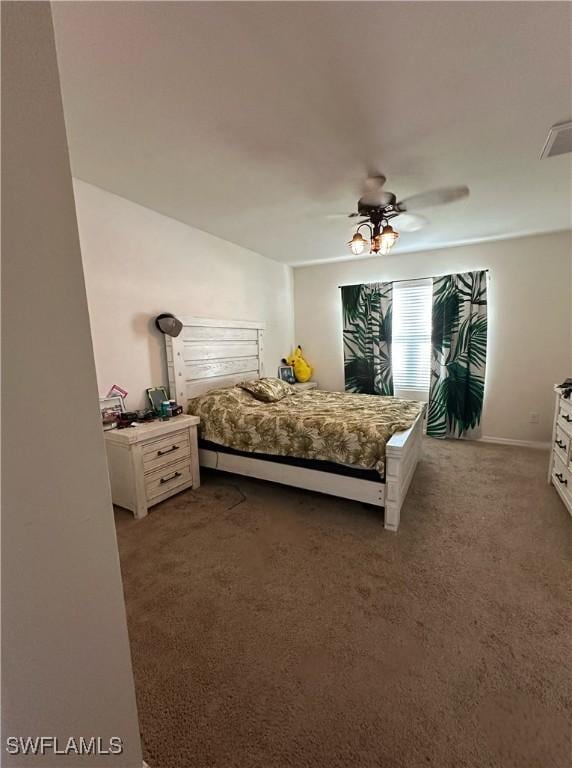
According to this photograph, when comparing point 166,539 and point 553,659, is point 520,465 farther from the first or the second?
point 166,539

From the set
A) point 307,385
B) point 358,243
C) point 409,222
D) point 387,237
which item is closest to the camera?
point 387,237

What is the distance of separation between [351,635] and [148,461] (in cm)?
169

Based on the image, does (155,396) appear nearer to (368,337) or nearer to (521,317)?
(368,337)

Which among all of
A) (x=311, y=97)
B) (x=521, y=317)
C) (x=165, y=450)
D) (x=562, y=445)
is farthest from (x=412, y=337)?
(x=165, y=450)

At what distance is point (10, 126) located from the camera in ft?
1.69

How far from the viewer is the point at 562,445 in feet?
7.78

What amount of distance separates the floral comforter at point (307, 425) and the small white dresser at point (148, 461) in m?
0.29

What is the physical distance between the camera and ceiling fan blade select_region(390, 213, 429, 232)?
2.76 m

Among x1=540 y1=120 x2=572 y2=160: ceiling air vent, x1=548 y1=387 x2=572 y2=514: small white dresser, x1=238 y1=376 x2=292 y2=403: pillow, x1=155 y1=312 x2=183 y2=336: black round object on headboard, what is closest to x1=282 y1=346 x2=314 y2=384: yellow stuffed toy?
x1=238 y1=376 x2=292 y2=403: pillow

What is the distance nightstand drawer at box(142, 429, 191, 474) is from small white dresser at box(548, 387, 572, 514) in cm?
283

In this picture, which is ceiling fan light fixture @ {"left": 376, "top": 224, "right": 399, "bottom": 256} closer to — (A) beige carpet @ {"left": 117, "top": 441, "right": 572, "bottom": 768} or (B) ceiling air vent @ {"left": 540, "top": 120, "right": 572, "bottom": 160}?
(B) ceiling air vent @ {"left": 540, "top": 120, "right": 572, "bottom": 160}

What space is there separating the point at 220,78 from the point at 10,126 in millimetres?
1221

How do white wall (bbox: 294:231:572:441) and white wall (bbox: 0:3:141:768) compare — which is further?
white wall (bbox: 294:231:572:441)

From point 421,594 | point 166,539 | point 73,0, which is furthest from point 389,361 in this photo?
point 73,0
